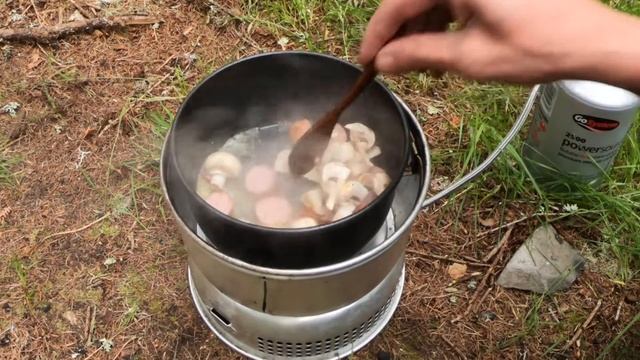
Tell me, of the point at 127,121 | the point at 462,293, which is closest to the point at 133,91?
the point at 127,121

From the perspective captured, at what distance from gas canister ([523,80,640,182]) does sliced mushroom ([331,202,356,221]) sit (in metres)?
0.93

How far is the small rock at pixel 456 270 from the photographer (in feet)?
8.62

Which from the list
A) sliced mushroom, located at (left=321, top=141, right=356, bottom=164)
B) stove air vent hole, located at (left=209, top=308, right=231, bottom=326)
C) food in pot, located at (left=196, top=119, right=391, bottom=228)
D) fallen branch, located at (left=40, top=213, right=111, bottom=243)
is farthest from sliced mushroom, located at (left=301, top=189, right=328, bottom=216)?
fallen branch, located at (left=40, top=213, right=111, bottom=243)

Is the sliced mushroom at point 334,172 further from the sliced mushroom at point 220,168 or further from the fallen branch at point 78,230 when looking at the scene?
the fallen branch at point 78,230

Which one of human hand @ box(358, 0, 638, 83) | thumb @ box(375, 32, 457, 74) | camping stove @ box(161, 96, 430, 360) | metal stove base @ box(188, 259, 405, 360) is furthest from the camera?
metal stove base @ box(188, 259, 405, 360)

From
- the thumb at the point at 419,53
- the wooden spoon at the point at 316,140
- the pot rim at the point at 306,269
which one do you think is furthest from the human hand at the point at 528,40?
the pot rim at the point at 306,269

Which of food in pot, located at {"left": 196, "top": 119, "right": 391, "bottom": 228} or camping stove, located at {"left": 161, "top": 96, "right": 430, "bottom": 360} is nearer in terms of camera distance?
camping stove, located at {"left": 161, "top": 96, "right": 430, "bottom": 360}

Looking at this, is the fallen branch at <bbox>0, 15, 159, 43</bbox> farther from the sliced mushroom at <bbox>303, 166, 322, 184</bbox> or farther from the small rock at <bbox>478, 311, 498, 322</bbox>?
the small rock at <bbox>478, 311, 498, 322</bbox>

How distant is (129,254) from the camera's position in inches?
103

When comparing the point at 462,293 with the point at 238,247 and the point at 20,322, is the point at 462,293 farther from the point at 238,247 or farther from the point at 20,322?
the point at 20,322

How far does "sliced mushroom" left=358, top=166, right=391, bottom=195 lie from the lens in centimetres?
225

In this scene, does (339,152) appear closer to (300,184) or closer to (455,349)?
(300,184)

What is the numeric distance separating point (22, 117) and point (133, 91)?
0.49 metres

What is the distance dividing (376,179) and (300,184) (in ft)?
0.90
